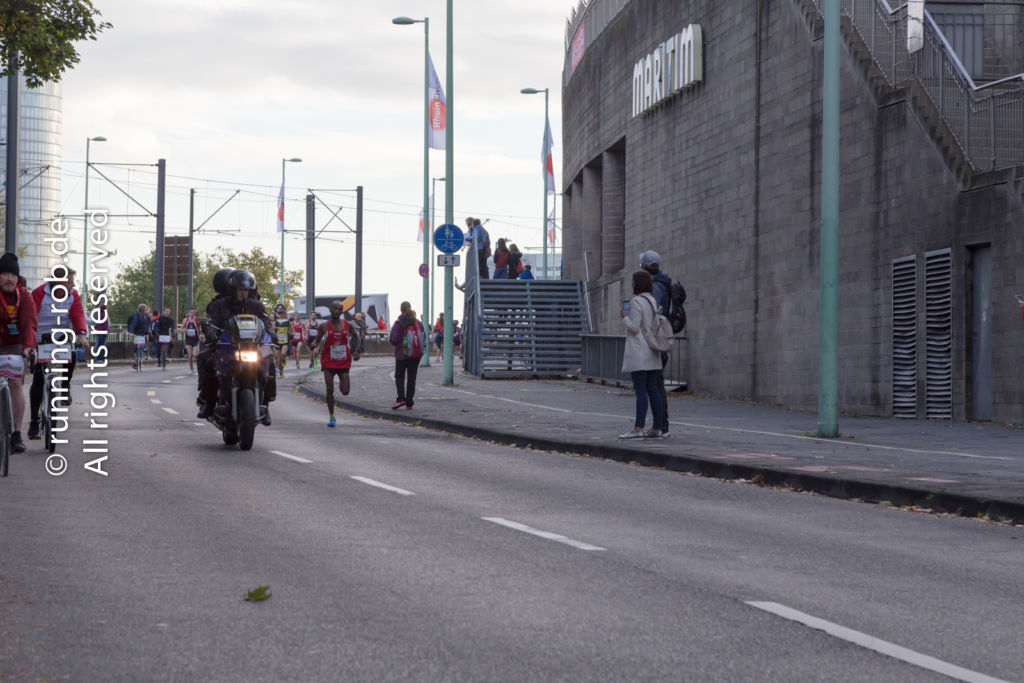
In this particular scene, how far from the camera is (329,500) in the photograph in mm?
10375

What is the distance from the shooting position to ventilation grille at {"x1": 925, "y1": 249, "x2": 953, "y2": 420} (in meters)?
19.3

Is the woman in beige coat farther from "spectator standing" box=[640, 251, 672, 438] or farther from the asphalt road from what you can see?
the asphalt road

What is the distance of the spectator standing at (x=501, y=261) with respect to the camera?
127 ft

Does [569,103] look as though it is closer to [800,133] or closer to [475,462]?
[800,133]

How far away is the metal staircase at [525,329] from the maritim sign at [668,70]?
5838 mm

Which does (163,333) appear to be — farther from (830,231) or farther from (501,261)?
(830,231)

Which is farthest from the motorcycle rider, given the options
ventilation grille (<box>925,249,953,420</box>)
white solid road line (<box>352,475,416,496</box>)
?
ventilation grille (<box>925,249,953,420</box>)

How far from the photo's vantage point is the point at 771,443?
15.6 meters

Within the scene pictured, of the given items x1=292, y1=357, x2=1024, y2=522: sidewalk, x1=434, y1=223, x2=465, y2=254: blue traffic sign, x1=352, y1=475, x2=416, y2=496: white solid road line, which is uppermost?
x1=434, y1=223, x2=465, y2=254: blue traffic sign

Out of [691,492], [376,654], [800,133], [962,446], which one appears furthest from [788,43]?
[376,654]

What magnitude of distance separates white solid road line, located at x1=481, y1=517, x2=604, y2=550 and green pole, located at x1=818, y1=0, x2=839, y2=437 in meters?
7.60

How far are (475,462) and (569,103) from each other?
32.5m

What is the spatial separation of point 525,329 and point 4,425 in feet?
81.5

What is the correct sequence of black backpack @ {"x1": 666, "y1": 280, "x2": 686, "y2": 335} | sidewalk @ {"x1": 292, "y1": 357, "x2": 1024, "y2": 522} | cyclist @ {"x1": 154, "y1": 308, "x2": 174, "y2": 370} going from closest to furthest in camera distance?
sidewalk @ {"x1": 292, "y1": 357, "x2": 1024, "y2": 522}
black backpack @ {"x1": 666, "y1": 280, "x2": 686, "y2": 335}
cyclist @ {"x1": 154, "y1": 308, "x2": 174, "y2": 370}
